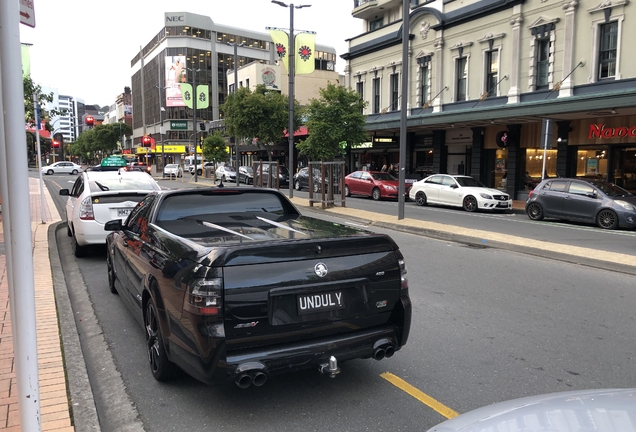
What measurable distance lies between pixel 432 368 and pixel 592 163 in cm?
2106

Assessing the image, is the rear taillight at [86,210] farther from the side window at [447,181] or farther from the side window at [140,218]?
the side window at [447,181]

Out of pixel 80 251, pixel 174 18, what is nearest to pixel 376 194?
pixel 80 251

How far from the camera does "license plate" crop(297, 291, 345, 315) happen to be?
3.62m

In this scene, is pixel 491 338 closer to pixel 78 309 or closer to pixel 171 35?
pixel 78 309

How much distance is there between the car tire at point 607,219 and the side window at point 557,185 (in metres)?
1.58

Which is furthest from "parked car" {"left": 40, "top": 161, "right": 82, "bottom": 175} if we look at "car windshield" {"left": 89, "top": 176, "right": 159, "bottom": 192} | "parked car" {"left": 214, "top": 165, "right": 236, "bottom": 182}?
"car windshield" {"left": 89, "top": 176, "right": 159, "bottom": 192}

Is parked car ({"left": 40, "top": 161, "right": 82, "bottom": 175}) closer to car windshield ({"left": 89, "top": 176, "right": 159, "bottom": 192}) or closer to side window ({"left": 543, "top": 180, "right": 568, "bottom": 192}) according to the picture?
car windshield ({"left": 89, "top": 176, "right": 159, "bottom": 192})

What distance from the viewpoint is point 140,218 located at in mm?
5531

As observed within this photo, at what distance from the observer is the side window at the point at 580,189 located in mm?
15867

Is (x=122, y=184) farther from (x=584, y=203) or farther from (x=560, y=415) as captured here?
(x=584, y=203)

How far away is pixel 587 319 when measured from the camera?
605 cm

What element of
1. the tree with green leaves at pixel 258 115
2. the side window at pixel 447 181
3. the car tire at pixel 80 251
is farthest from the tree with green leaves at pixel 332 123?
A: the car tire at pixel 80 251

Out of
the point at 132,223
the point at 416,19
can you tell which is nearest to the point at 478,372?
the point at 132,223

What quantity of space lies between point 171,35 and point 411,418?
93220mm
